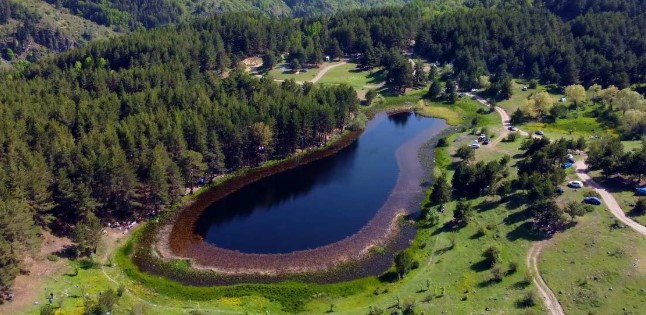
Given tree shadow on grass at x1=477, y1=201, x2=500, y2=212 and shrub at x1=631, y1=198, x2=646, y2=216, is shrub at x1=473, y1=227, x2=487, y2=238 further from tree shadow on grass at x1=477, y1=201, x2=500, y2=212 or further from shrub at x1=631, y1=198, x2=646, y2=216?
shrub at x1=631, y1=198, x2=646, y2=216

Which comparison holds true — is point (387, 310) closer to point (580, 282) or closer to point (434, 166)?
point (580, 282)

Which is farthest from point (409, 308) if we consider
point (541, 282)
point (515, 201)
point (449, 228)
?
point (515, 201)

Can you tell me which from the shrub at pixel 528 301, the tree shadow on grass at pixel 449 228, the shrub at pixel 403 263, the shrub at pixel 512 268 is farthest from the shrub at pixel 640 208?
the shrub at pixel 403 263

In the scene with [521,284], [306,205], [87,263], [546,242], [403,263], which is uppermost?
[546,242]

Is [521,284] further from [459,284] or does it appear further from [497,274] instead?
[459,284]

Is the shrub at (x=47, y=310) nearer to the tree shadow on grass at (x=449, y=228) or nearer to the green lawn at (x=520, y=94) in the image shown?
the tree shadow on grass at (x=449, y=228)

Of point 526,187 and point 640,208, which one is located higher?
point 526,187

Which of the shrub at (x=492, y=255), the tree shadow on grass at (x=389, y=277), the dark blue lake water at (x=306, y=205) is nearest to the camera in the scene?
the shrub at (x=492, y=255)

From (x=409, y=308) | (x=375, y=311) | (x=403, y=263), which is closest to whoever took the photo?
(x=375, y=311)
